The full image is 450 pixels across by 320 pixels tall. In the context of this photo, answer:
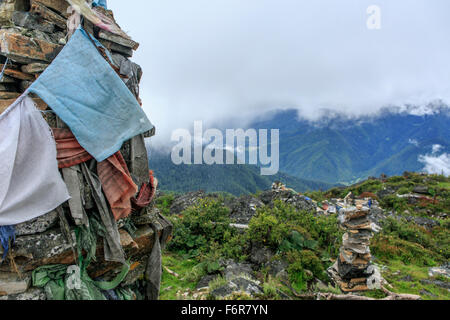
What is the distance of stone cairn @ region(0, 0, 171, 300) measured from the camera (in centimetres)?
247

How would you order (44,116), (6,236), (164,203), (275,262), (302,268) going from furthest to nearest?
(164,203) → (275,262) → (302,268) → (44,116) → (6,236)

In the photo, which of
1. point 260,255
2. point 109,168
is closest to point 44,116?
point 109,168

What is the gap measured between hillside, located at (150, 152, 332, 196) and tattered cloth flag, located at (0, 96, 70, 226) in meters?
81.3

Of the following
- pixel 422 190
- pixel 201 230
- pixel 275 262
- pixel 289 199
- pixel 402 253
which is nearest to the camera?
pixel 275 262

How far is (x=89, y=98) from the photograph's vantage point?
268 cm

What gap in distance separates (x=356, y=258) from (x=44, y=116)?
783 cm

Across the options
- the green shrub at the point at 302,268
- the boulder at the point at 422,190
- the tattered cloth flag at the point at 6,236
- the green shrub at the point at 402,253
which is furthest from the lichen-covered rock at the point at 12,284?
the boulder at the point at 422,190

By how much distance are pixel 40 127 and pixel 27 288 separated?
1833mm

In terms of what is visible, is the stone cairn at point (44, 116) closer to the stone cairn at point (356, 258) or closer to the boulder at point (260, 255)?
the boulder at point (260, 255)

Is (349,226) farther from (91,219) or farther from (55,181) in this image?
(55,181)

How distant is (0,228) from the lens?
2277 mm

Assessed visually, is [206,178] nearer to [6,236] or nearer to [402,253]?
[402,253]

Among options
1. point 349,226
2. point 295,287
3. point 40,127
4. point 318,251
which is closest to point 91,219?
A: point 40,127
